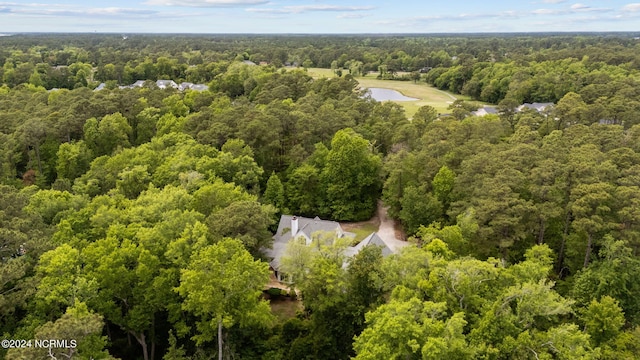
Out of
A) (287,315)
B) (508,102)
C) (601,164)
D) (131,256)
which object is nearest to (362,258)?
(287,315)

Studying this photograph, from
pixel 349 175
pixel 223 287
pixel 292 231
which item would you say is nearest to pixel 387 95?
pixel 349 175

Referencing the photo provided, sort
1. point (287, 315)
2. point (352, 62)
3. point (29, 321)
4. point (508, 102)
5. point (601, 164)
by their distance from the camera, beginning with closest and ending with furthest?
point (29, 321) < point (287, 315) < point (601, 164) < point (508, 102) < point (352, 62)

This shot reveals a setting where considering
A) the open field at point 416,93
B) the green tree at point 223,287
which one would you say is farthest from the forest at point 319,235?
the open field at point 416,93

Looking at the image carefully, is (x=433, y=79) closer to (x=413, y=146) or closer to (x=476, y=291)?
(x=413, y=146)

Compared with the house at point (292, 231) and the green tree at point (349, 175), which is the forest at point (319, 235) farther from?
the house at point (292, 231)

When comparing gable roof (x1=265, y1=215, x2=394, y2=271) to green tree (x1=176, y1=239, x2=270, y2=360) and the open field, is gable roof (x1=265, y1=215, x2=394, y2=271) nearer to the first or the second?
green tree (x1=176, y1=239, x2=270, y2=360)

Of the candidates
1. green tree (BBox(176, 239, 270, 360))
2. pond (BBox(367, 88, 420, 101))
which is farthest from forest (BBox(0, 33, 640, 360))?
pond (BBox(367, 88, 420, 101))
